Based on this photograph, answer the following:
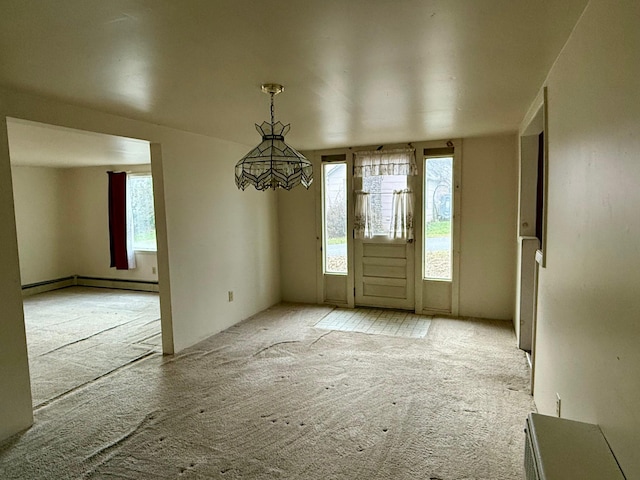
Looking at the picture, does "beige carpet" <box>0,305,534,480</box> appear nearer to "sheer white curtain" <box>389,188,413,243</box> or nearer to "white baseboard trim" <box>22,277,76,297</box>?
"sheer white curtain" <box>389,188,413,243</box>

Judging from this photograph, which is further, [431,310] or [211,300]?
[431,310]

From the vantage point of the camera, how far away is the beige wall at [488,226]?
14.7 feet

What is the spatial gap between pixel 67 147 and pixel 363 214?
3629mm

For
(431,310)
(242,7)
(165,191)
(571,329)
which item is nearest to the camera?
(242,7)

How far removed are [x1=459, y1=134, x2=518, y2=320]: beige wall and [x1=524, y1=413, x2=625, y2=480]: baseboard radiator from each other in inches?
132

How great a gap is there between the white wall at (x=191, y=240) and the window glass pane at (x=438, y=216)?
2.10m

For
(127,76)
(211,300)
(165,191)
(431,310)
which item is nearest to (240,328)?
(211,300)

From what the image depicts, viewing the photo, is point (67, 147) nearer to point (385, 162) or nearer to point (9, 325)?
point (9, 325)

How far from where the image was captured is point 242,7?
4.64 ft

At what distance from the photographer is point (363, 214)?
5184mm

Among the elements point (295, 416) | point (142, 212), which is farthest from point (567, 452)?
point (142, 212)

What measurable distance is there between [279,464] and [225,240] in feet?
9.14

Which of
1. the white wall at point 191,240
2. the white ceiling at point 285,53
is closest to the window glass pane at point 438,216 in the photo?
the white ceiling at point 285,53

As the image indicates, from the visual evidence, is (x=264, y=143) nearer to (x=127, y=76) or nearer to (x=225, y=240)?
(x=127, y=76)
